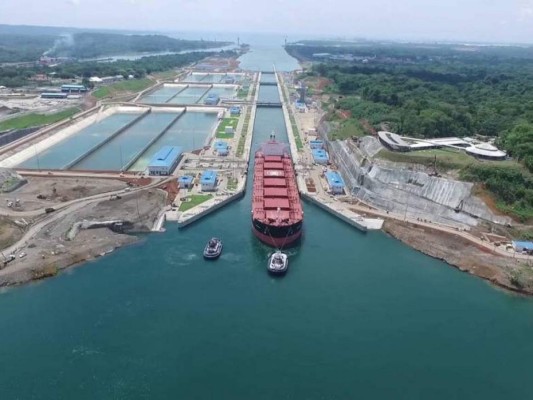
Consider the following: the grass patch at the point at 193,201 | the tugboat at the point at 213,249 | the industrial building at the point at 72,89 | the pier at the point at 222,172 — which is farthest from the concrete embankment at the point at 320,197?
the industrial building at the point at 72,89

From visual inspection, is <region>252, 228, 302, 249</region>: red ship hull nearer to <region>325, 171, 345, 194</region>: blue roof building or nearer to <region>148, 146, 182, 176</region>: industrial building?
<region>325, 171, 345, 194</region>: blue roof building

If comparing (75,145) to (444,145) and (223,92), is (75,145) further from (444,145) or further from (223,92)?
(223,92)

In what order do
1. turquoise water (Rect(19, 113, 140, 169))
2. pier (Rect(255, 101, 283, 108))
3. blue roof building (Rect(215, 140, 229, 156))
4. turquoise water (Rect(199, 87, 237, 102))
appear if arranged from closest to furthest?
turquoise water (Rect(19, 113, 140, 169)), blue roof building (Rect(215, 140, 229, 156)), pier (Rect(255, 101, 283, 108)), turquoise water (Rect(199, 87, 237, 102))

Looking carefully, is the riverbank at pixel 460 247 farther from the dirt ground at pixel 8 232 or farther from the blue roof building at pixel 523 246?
the dirt ground at pixel 8 232

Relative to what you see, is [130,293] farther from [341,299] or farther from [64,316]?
[341,299]

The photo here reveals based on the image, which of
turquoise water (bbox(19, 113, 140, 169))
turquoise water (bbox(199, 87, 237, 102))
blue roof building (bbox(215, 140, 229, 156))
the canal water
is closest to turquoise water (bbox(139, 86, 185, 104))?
turquoise water (bbox(199, 87, 237, 102))

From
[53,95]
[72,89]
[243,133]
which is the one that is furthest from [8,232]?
[72,89]
